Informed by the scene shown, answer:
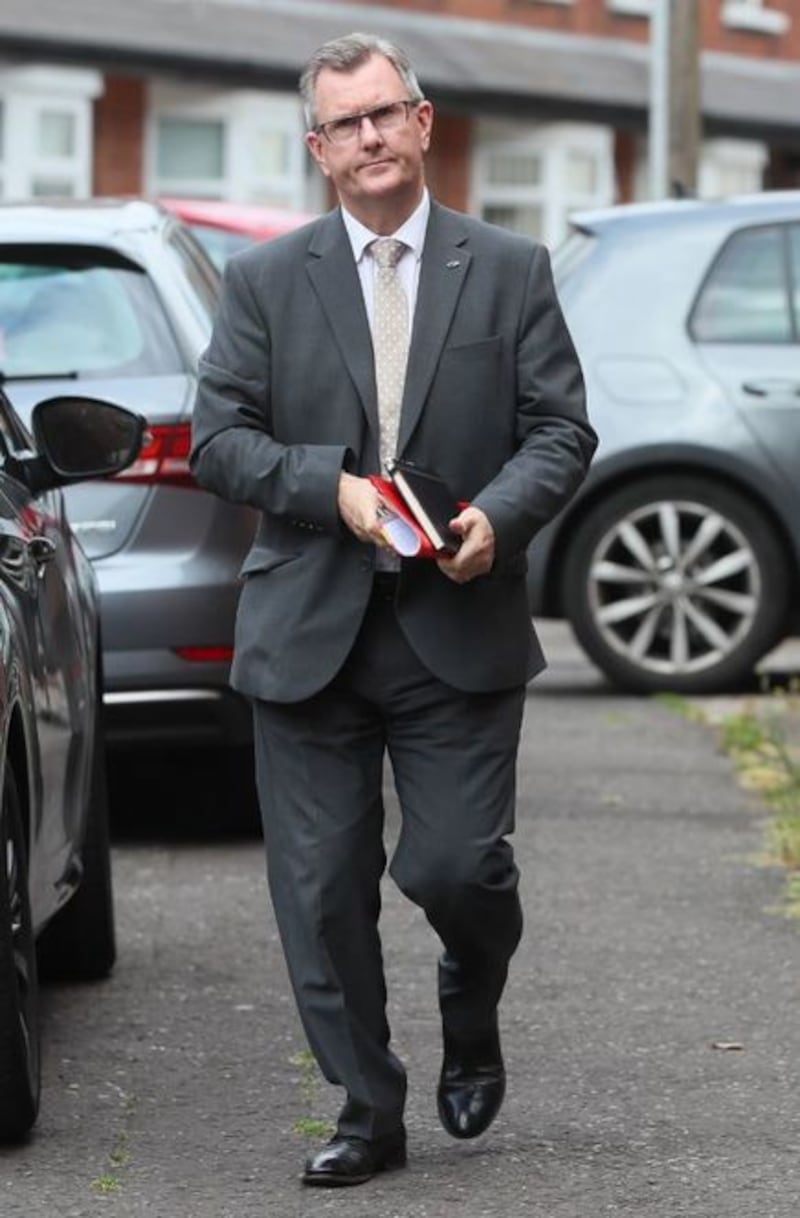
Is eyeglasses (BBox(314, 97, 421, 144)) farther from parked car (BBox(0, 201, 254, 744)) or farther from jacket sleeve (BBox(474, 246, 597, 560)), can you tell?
parked car (BBox(0, 201, 254, 744))

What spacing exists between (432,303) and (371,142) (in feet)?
0.94

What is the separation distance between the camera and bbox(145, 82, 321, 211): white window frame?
33.8 meters

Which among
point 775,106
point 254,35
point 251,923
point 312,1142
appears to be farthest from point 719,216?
point 775,106

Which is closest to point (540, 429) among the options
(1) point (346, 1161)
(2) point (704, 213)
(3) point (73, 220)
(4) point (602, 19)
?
(1) point (346, 1161)

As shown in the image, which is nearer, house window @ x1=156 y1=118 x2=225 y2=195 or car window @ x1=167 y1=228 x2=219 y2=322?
car window @ x1=167 y1=228 x2=219 y2=322

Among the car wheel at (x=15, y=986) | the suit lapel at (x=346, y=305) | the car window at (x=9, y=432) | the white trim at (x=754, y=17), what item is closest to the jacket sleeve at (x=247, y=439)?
the suit lapel at (x=346, y=305)

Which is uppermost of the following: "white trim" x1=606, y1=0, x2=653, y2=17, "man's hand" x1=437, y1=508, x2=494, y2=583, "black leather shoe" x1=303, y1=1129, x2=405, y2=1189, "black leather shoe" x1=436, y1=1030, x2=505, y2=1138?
"white trim" x1=606, y1=0, x2=653, y2=17

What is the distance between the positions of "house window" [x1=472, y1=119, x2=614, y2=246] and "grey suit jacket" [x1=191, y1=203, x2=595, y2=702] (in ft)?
105

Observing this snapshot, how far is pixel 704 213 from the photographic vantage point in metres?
14.0

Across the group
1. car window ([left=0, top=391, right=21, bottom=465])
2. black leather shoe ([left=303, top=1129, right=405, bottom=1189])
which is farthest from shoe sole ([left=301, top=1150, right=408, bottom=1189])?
car window ([left=0, top=391, right=21, bottom=465])

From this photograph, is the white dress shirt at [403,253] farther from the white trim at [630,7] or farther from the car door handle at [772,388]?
the white trim at [630,7]

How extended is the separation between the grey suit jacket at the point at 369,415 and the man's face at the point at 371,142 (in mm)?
122

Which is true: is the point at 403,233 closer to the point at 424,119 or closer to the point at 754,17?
the point at 424,119

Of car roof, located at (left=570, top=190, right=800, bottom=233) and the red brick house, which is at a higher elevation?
the red brick house
